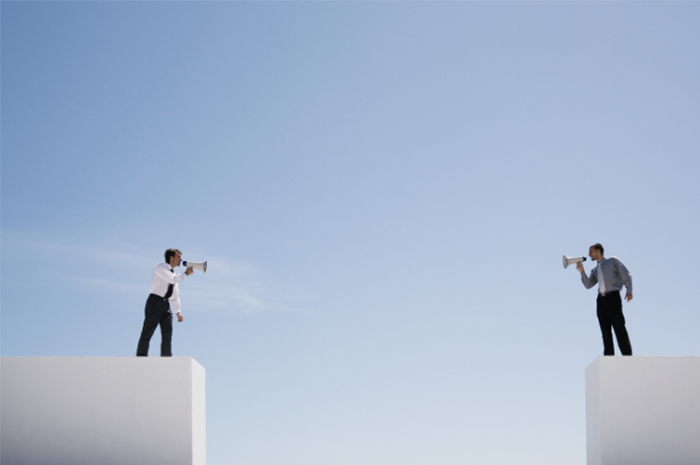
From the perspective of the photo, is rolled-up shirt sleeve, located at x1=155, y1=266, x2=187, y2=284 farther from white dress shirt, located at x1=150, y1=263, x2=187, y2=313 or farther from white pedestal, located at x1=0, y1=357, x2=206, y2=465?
white pedestal, located at x1=0, y1=357, x2=206, y2=465

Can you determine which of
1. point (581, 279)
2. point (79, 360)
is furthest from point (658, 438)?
point (79, 360)

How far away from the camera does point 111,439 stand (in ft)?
32.9

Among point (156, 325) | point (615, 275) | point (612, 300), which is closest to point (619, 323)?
point (612, 300)

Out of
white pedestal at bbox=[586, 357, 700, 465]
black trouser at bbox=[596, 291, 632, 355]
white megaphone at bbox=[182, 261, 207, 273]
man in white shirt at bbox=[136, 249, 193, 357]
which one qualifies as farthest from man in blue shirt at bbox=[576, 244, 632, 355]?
man in white shirt at bbox=[136, 249, 193, 357]

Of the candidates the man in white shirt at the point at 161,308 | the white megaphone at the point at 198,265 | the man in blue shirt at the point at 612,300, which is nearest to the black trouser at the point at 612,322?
the man in blue shirt at the point at 612,300

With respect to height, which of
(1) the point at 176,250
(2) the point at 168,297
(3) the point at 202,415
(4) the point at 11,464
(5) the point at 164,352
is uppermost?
(1) the point at 176,250

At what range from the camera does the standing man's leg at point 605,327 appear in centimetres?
1096

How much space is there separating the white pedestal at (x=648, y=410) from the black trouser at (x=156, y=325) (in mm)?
6318

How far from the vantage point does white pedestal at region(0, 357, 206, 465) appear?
10000mm

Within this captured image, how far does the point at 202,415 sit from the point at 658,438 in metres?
6.64

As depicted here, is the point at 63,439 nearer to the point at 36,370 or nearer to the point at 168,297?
the point at 36,370

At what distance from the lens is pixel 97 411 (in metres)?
10.1

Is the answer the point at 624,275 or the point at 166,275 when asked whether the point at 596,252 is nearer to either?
the point at 624,275

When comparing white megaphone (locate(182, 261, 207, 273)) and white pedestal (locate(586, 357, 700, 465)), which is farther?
white megaphone (locate(182, 261, 207, 273))
